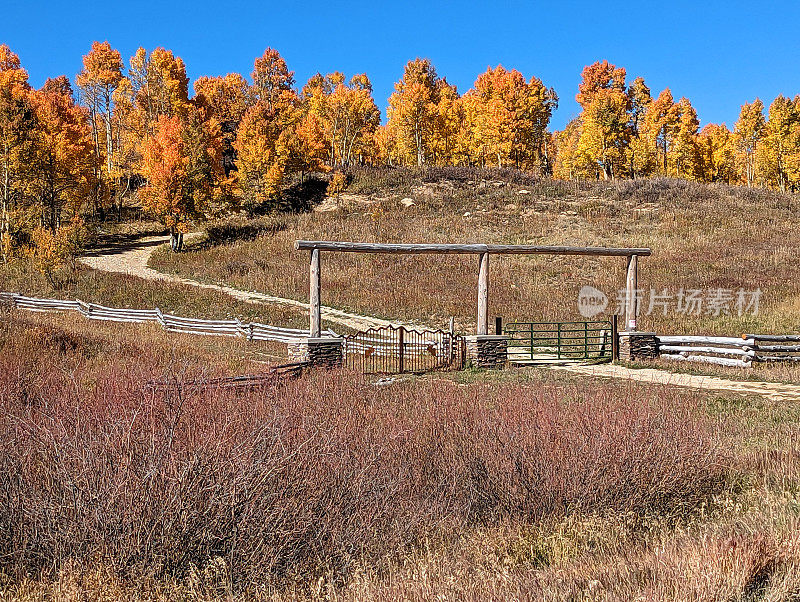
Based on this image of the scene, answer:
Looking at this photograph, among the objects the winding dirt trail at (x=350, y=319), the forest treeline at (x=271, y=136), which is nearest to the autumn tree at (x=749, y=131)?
the forest treeline at (x=271, y=136)

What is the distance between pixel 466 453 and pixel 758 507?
3005 millimetres

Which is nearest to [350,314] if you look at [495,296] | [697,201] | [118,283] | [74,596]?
[495,296]

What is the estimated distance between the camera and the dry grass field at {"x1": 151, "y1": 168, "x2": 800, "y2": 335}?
29531 mm

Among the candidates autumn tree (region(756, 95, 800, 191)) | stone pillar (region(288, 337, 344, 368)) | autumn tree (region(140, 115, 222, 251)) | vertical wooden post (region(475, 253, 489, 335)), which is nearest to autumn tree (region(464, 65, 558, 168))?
autumn tree (region(756, 95, 800, 191))

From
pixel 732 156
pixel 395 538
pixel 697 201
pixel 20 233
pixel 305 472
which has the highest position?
pixel 732 156

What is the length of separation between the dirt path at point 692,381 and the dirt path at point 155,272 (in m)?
10.5

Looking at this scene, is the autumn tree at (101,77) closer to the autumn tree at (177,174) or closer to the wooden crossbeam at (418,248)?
the autumn tree at (177,174)

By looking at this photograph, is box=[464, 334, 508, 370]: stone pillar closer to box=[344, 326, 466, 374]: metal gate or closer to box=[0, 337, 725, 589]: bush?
box=[344, 326, 466, 374]: metal gate

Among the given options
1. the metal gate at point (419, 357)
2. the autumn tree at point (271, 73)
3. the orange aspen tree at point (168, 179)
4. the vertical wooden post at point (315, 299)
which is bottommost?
the metal gate at point (419, 357)

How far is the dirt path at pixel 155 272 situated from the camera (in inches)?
1071

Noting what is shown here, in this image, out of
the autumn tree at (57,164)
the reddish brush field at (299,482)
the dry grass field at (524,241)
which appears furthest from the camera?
the autumn tree at (57,164)

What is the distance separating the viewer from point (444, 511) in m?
6.52

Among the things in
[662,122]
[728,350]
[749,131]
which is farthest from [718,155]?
[728,350]

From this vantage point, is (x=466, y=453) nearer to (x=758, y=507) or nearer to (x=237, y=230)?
(x=758, y=507)
